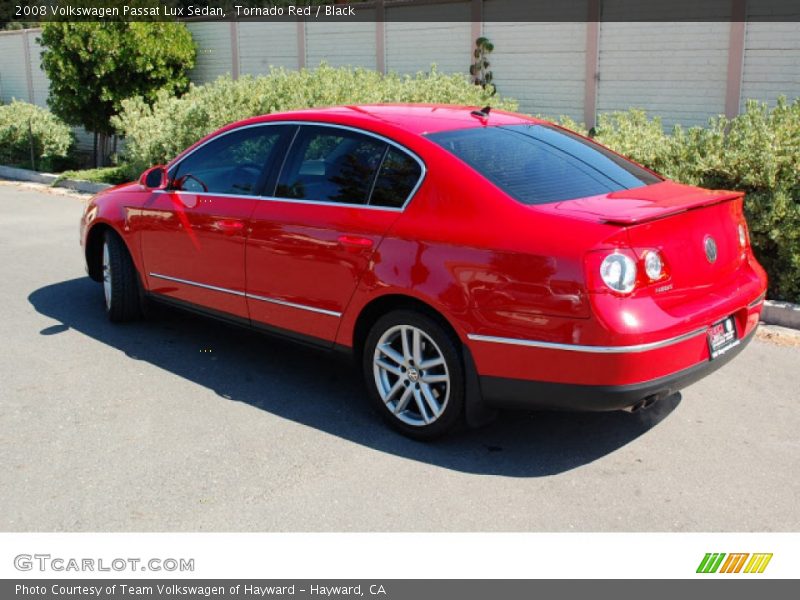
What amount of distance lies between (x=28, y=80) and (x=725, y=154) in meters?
20.9

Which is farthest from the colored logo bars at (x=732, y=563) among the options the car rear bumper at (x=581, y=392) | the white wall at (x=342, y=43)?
the white wall at (x=342, y=43)

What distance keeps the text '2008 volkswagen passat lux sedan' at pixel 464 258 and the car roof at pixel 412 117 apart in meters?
0.02

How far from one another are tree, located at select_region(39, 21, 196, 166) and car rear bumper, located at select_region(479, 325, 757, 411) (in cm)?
1380

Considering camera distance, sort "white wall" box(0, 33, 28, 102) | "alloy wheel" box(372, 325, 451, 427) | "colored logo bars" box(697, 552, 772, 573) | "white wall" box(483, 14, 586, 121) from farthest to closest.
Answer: "white wall" box(0, 33, 28, 102)
"white wall" box(483, 14, 586, 121)
"alloy wheel" box(372, 325, 451, 427)
"colored logo bars" box(697, 552, 772, 573)

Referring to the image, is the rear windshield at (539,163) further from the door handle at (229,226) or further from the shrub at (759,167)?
the shrub at (759,167)

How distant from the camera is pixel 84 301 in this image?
7.60 metres

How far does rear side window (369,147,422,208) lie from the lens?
186 inches

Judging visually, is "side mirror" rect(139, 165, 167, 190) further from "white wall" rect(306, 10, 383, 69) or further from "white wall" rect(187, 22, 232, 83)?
"white wall" rect(187, 22, 232, 83)

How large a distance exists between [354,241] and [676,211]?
164 centimetres

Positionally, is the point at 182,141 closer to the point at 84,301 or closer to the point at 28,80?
the point at 84,301

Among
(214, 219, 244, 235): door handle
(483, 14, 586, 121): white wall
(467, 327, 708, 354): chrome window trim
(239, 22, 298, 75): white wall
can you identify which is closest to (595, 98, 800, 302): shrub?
(467, 327, 708, 354): chrome window trim

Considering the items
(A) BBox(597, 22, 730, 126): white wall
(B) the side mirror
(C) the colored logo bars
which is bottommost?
(C) the colored logo bars

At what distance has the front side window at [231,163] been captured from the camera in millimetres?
5512
